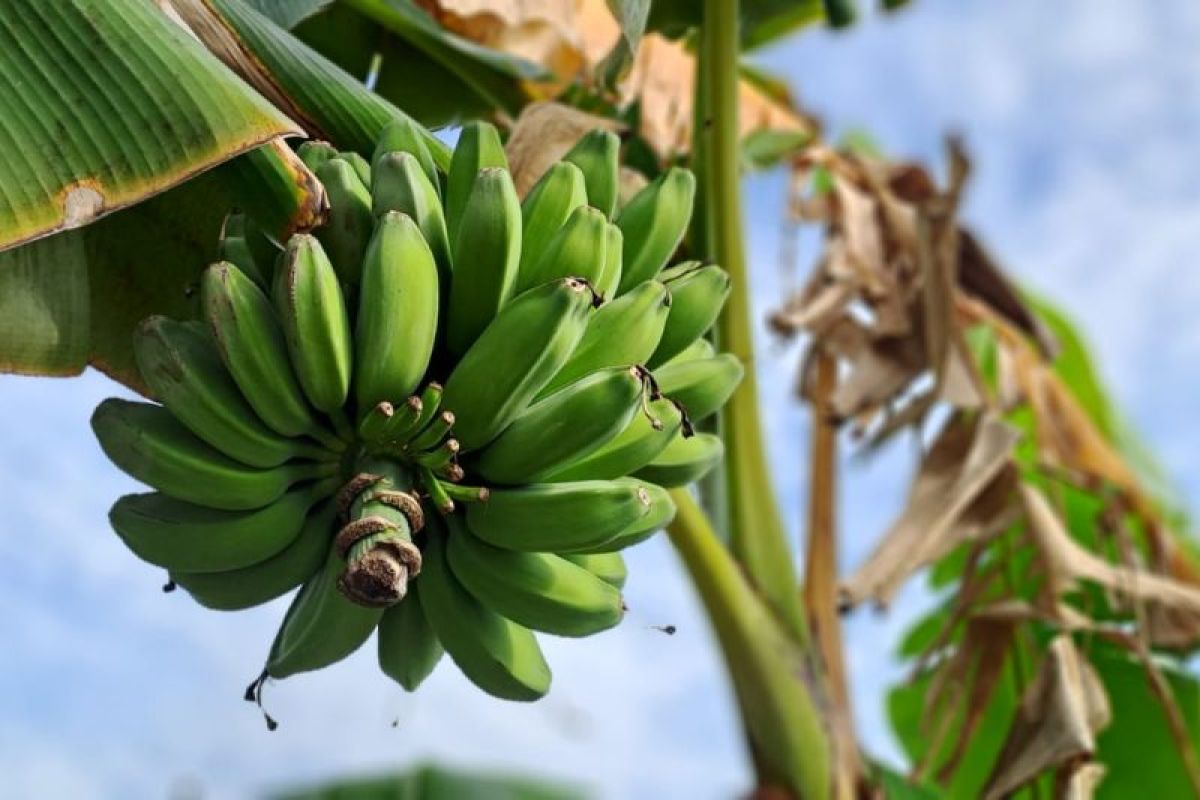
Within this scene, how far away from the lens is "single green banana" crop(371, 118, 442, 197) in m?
0.89

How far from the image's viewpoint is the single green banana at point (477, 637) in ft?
2.84

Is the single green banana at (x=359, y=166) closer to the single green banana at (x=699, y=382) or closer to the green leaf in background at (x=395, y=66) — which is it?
the single green banana at (x=699, y=382)

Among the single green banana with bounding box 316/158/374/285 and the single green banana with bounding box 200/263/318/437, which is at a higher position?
the single green banana with bounding box 316/158/374/285

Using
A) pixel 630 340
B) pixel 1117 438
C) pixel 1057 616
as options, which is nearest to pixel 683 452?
pixel 630 340

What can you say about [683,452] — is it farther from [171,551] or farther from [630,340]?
[171,551]

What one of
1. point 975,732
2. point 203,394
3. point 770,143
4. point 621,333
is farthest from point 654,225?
point 975,732

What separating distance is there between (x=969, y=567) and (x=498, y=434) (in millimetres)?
1260

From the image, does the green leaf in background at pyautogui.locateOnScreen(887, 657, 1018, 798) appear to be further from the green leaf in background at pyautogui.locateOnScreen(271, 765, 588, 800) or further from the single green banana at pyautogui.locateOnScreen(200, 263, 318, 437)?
the single green banana at pyautogui.locateOnScreen(200, 263, 318, 437)

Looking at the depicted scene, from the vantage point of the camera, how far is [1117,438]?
306 cm

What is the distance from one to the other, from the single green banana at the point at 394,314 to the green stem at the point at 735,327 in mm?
750

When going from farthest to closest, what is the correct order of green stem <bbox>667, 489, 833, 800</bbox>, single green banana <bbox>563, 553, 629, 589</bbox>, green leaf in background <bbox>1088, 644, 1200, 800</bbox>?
green leaf in background <bbox>1088, 644, 1200, 800</bbox> < green stem <bbox>667, 489, 833, 800</bbox> < single green banana <bbox>563, 553, 629, 589</bbox>

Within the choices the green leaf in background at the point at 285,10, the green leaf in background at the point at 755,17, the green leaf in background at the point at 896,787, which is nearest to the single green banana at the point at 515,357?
the green leaf in background at the point at 285,10

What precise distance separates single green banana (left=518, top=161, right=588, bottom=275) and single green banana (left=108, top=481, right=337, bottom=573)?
0.22 meters

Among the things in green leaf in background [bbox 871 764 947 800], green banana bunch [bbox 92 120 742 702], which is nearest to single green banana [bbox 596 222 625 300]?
green banana bunch [bbox 92 120 742 702]
